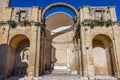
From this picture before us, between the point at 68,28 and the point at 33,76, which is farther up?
the point at 68,28

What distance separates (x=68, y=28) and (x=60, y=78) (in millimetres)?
12149

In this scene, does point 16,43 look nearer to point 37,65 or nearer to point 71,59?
point 37,65

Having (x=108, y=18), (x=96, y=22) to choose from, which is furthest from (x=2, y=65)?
(x=108, y=18)

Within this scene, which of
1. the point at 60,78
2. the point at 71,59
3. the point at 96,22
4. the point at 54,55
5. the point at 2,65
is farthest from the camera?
the point at 54,55

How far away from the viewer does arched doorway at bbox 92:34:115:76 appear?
46.0 feet

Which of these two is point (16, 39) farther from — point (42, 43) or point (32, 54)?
point (32, 54)

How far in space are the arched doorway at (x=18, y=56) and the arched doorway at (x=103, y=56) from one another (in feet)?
26.8

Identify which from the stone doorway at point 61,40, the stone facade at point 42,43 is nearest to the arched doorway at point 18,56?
the stone facade at point 42,43

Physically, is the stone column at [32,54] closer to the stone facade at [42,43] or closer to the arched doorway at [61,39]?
the stone facade at [42,43]

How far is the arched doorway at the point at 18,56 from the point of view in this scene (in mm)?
14106

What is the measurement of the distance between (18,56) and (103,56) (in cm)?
986

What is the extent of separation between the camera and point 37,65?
12992 mm

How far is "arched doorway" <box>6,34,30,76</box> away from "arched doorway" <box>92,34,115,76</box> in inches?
321

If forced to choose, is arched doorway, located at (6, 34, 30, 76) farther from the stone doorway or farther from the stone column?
the stone doorway
